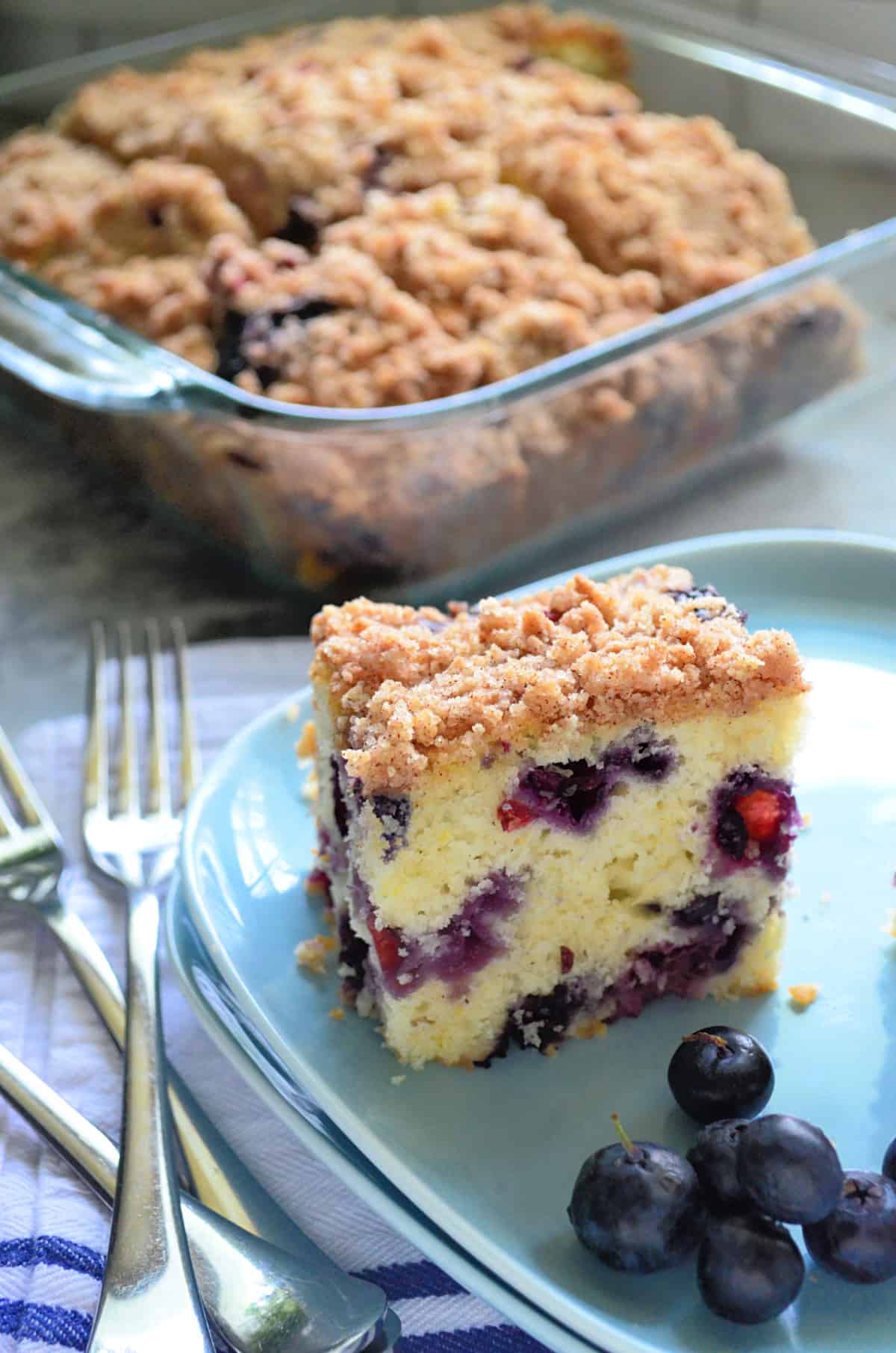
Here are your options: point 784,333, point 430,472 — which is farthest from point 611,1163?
point 784,333

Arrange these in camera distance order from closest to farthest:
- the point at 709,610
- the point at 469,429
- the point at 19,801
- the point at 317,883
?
the point at 709,610, the point at 317,883, the point at 19,801, the point at 469,429

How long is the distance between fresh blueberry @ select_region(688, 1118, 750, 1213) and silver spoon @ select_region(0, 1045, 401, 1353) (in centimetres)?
31

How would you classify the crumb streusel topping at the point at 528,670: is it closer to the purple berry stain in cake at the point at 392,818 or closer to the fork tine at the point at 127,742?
the purple berry stain in cake at the point at 392,818

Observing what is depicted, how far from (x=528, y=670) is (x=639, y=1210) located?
52 cm

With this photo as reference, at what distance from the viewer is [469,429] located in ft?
7.23

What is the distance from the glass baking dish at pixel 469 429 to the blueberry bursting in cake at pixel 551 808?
1.93 ft

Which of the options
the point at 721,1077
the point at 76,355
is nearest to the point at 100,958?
the point at 721,1077

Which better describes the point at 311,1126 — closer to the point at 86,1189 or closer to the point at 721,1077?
the point at 86,1189

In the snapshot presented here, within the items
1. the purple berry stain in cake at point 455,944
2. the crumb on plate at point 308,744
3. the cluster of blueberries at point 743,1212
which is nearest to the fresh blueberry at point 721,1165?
the cluster of blueberries at point 743,1212

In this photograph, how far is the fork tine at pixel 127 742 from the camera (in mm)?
1978

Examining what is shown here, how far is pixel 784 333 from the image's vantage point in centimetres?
255

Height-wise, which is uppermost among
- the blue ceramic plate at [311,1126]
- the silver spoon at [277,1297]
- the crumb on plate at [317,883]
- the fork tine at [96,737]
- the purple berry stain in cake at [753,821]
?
the purple berry stain in cake at [753,821]

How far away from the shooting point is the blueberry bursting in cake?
1474mm

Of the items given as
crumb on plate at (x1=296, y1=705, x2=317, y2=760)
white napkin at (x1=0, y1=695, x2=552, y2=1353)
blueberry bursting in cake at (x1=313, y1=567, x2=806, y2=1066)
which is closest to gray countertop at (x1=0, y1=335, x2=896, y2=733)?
crumb on plate at (x1=296, y1=705, x2=317, y2=760)
